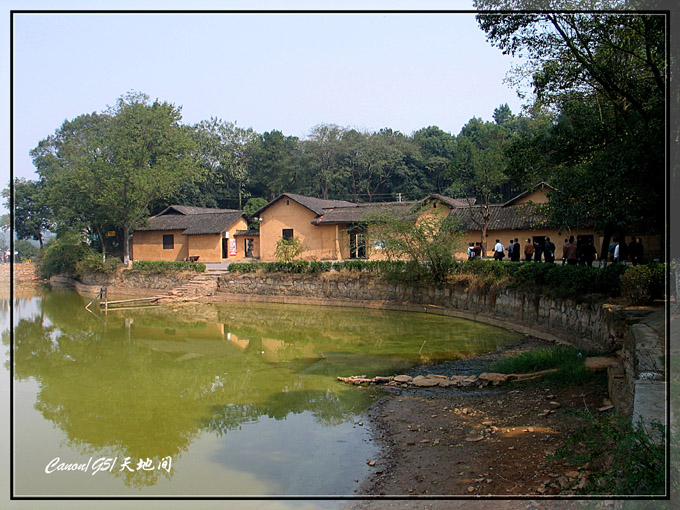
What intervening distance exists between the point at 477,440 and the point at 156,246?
107ft

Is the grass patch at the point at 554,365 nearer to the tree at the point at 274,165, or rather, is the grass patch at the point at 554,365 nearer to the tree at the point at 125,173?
the tree at the point at 125,173

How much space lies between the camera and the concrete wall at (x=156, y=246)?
34.9 m

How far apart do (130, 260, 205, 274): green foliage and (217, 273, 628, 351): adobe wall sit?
74.5 inches

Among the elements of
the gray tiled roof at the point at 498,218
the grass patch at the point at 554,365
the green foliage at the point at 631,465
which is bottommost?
the grass patch at the point at 554,365

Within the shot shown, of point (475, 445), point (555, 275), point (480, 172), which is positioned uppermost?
point (480, 172)

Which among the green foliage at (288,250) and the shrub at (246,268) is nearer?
the green foliage at (288,250)

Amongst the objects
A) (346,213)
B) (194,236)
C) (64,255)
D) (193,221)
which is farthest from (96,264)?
(346,213)

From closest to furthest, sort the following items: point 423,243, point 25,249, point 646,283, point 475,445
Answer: point 475,445 < point 646,283 < point 423,243 < point 25,249

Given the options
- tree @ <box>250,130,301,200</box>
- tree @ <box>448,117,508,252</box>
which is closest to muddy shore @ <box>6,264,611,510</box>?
tree @ <box>448,117,508,252</box>

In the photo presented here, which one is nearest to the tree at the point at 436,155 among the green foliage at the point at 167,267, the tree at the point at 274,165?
the tree at the point at 274,165

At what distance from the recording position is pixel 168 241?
116ft

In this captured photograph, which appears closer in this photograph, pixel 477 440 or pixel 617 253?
pixel 477 440

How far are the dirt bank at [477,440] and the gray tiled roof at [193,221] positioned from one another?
83.1 ft

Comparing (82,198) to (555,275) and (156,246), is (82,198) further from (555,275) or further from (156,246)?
(555,275)
